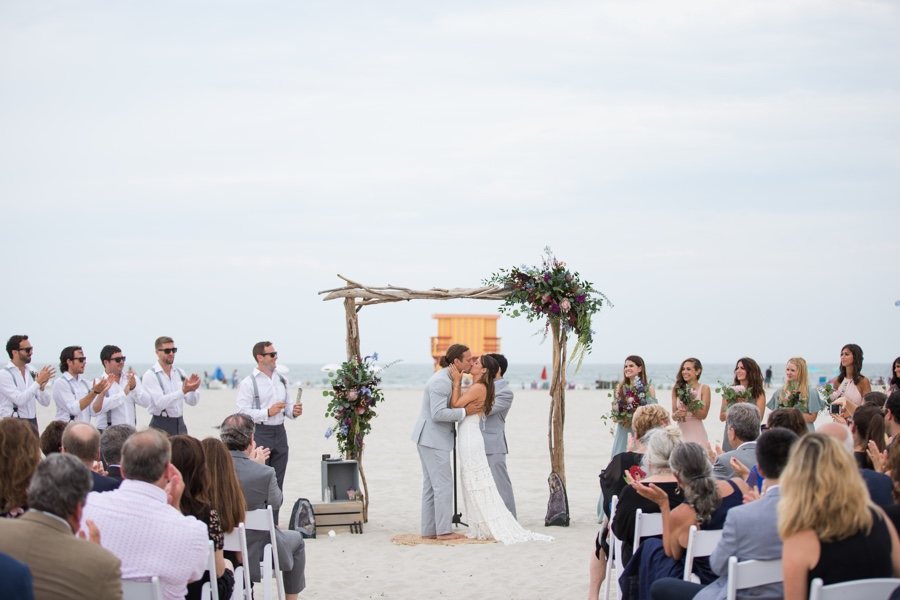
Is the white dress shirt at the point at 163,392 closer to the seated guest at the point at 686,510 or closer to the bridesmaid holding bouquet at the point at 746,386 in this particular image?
the bridesmaid holding bouquet at the point at 746,386

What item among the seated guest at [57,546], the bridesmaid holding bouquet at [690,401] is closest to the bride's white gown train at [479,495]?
the bridesmaid holding bouquet at [690,401]

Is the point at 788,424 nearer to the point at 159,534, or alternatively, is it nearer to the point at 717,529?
the point at 717,529

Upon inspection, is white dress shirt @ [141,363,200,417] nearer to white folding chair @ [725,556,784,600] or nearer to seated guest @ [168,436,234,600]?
seated guest @ [168,436,234,600]

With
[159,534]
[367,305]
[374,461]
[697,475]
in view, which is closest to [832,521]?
[697,475]

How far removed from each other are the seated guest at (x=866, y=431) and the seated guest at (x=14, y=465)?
15.4ft

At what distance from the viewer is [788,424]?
6211mm

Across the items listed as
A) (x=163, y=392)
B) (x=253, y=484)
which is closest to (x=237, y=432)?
(x=253, y=484)

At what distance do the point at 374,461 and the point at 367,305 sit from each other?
709cm

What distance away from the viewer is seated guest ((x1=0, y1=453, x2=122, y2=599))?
388 cm

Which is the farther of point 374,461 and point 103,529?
point 374,461

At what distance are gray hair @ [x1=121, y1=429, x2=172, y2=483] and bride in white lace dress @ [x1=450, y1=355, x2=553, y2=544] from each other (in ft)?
19.2

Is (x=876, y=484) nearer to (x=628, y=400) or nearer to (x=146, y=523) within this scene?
(x=146, y=523)

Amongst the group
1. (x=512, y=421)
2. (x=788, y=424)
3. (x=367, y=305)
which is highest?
(x=367, y=305)

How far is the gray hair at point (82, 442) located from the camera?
5.67 m
